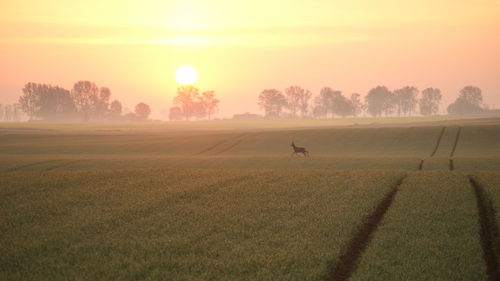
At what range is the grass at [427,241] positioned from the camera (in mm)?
11078

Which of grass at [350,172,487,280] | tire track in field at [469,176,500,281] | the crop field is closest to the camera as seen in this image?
grass at [350,172,487,280]

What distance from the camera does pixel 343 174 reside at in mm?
26625

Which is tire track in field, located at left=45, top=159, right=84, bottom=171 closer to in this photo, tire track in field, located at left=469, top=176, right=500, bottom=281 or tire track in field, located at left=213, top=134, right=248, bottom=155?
tire track in field, located at left=213, top=134, right=248, bottom=155

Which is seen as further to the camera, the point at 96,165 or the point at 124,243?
the point at 96,165

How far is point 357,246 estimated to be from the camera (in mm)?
13508

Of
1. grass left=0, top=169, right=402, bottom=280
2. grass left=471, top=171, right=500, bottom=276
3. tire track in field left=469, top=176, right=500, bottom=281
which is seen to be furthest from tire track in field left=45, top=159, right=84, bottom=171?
tire track in field left=469, top=176, right=500, bottom=281

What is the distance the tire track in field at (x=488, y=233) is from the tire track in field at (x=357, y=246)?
135 inches

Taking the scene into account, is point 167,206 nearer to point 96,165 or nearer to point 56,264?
point 56,264

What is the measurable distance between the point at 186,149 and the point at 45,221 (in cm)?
5448

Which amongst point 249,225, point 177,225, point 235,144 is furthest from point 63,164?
point 249,225

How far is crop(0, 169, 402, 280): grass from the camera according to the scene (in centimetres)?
1148

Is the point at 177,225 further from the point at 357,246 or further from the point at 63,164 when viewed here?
the point at 63,164

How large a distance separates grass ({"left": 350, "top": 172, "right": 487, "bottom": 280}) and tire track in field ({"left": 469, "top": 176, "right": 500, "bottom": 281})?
26cm

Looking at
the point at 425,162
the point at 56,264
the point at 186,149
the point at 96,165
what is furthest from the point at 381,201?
the point at 186,149
